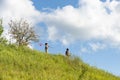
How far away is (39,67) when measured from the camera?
41625mm

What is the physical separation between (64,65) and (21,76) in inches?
487

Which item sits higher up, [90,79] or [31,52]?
[31,52]

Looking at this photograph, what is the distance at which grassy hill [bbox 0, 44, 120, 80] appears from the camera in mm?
36094

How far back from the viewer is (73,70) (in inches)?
1805

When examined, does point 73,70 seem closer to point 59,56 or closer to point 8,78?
point 59,56

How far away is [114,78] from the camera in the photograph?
47719mm

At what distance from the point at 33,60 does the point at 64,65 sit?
453 cm

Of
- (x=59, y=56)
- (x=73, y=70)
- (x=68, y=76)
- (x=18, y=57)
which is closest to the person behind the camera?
(x=68, y=76)

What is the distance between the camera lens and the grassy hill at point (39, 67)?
36094 mm

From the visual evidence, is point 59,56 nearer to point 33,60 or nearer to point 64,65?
point 64,65

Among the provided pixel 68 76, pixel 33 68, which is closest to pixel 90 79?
pixel 68 76

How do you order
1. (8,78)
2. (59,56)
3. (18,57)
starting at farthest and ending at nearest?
(59,56) → (18,57) → (8,78)

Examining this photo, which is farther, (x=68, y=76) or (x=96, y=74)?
(x=96, y=74)

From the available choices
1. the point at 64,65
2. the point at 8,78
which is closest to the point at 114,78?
the point at 64,65
